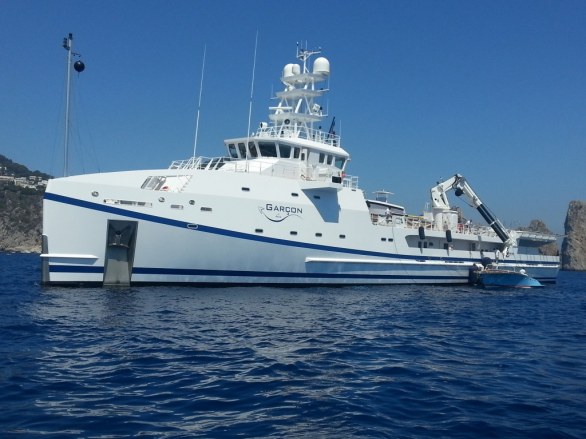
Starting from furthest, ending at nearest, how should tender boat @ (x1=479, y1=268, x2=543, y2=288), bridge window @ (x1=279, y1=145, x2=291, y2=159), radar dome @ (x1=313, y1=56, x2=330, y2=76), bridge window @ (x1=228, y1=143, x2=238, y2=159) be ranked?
tender boat @ (x1=479, y1=268, x2=543, y2=288) < radar dome @ (x1=313, y1=56, x2=330, y2=76) < bridge window @ (x1=228, y1=143, x2=238, y2=159) < bridge window @ (x1=279, y1=145, x2=291, y2=159)

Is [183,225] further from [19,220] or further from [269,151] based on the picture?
[19,220]

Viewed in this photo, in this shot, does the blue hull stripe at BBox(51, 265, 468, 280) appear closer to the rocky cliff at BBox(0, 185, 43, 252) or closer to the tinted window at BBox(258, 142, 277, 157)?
the tinted window at BBox(258, 142, 277, 157)

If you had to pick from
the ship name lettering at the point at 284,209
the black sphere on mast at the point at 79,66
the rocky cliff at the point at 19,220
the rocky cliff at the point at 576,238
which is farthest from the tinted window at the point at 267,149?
the rocky cliff at the point at 576,238

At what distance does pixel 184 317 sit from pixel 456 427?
815cm

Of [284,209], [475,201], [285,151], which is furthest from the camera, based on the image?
[475,201]

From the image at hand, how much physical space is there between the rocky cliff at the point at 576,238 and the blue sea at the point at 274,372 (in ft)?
309

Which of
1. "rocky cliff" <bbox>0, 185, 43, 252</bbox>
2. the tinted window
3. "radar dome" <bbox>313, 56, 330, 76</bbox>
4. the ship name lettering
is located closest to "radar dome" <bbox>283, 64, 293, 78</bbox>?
"radar dome" <bbox>313, 56, 330, 76</bbox>

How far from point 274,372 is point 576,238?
345 ft

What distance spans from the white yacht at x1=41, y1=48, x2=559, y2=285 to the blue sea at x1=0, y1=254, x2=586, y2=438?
283 centimetres

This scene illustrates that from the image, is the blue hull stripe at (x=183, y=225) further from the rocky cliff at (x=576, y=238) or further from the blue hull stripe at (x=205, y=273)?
the rocky cliff at (x=576, y=238)

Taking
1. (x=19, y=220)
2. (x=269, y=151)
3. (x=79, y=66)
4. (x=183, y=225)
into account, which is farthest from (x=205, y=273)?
(x=19, y=220)

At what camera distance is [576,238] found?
97.1 meters

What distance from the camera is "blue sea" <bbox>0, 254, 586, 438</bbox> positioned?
5.91 metres

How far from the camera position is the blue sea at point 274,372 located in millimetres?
5914
